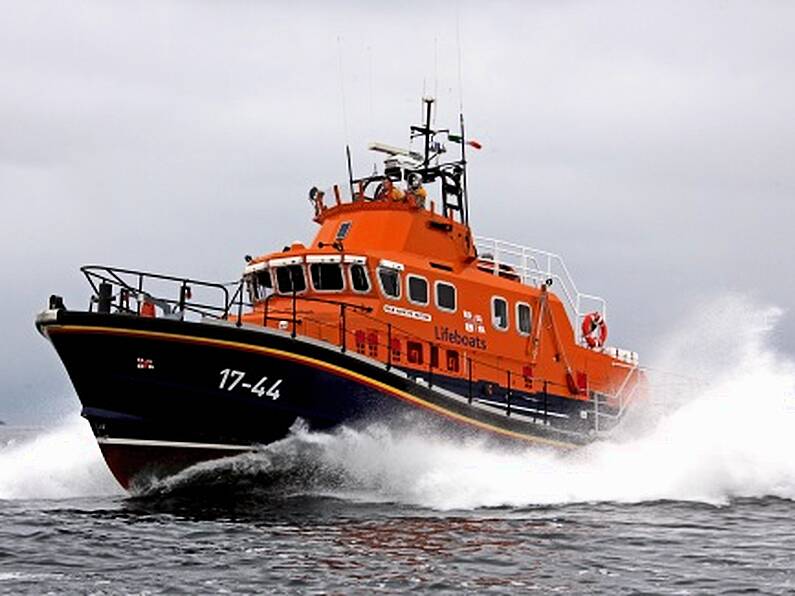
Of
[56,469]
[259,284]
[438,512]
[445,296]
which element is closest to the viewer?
[438,512]

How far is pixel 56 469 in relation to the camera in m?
17.2

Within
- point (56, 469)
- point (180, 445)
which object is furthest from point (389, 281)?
point (56, 469)

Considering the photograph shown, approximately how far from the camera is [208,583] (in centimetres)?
884

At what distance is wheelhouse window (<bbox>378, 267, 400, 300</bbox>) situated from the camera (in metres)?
15.4

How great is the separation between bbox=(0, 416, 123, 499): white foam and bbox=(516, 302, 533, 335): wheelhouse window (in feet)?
22.4

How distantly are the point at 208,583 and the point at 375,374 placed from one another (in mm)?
5545

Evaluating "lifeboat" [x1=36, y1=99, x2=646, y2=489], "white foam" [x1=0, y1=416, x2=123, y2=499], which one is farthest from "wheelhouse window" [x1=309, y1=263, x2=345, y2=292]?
"white foam" [x1=0, y1=416, x2=123, y2=499]

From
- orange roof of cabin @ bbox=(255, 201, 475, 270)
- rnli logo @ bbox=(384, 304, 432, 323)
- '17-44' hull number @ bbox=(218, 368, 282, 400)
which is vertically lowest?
'17-44' hull number @ bbox=(218, 368, 282, 400)

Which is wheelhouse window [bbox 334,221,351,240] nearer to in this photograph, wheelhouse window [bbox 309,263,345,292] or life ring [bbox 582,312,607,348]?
wheelhouse window [bbox 309,263,345,292]

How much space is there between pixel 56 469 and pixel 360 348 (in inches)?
233

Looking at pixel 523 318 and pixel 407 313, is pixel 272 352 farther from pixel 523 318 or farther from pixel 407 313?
pixel 523 318

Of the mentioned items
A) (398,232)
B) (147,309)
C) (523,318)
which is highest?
(398,232)

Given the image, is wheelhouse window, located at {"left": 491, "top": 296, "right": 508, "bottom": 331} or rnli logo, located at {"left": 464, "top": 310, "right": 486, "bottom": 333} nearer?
rnli logo, located at {"left": 464, "top": 310, "right": 486, "bottom": 333}

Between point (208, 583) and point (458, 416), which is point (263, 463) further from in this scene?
point (208, 583)
